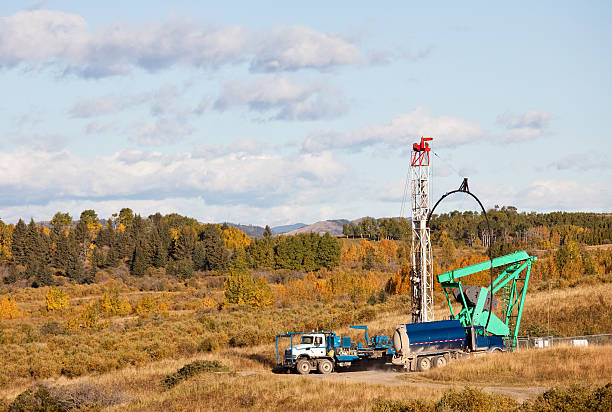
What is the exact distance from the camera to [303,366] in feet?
114

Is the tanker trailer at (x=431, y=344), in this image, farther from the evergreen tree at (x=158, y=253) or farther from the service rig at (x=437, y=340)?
the evergreen tree at (x=158, y=253)

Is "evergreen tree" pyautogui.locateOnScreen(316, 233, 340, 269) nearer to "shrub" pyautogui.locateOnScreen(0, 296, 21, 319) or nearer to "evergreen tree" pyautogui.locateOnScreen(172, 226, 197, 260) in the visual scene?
"evergreen tree" pyautogui.locateOnScreen(172, 226, 197, 260)

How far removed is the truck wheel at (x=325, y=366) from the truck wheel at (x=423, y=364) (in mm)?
4583

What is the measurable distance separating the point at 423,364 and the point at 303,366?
6.14m

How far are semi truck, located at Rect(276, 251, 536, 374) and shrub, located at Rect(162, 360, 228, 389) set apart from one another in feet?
10.8

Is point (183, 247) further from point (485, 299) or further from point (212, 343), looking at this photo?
point (485, 299)

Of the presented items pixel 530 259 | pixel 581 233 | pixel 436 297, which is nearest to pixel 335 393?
pixel 530 259

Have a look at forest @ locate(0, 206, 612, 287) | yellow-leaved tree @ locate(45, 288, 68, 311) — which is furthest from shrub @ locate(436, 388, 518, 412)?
forest @ locate(0, 206, 612, 287)

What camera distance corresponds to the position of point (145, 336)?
54531 mm

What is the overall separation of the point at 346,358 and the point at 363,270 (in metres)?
109

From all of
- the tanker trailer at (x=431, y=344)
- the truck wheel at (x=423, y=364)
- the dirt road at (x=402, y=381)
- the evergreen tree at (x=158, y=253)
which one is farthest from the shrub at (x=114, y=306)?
the truck wheel at (x=423, y=364)

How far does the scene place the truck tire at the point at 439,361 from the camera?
110ft

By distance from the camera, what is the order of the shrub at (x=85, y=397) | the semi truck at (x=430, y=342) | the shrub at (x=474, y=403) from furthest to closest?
the semi truck at (x=430, y=342) < the shrub at (x=85, y=397) < the shrub at (x=474, y=403)

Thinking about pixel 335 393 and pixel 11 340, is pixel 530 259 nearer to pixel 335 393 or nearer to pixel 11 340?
pixel 335 393
